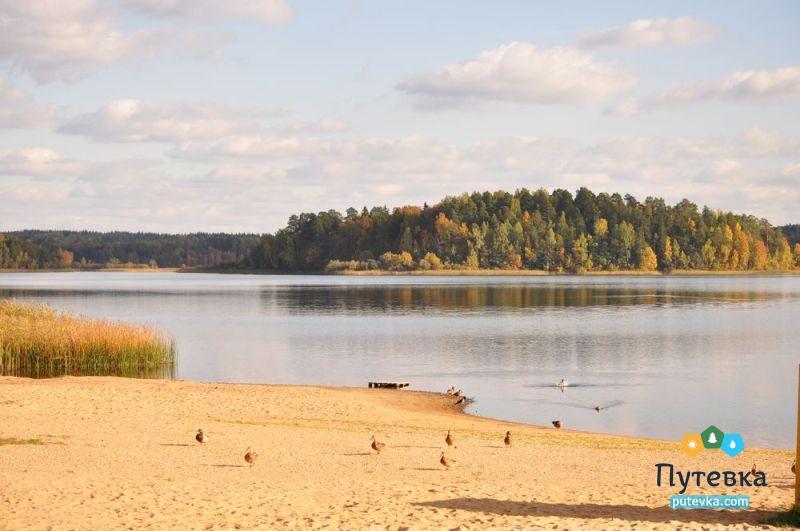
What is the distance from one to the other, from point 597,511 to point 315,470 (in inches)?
265

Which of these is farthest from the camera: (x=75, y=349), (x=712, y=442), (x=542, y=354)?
(x=542, y=354)

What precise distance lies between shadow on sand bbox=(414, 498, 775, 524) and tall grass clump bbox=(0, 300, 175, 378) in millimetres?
27663

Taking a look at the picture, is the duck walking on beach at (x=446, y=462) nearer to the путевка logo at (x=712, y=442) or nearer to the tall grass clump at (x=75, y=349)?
the путевка logo at (x=712, y=442)

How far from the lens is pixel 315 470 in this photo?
2022 cm

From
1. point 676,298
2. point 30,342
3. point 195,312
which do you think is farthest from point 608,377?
point 676,298

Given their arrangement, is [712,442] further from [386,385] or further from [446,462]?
[386,385]

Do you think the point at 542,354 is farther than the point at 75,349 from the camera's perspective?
Yes

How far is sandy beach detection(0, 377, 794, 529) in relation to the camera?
1596cm

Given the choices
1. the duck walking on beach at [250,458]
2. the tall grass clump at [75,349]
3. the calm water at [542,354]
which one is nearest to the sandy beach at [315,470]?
the duck walking on beach at [250,458]

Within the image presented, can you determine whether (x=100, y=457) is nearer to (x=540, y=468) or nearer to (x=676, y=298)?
(x=540, y=468)

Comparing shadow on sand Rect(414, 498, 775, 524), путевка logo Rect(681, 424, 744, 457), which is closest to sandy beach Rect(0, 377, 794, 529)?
shadow on sand Rect(414, 498, 775, 524)

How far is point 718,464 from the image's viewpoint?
72.2 feet

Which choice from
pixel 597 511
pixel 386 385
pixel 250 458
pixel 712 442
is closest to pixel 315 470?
pixel 250 458

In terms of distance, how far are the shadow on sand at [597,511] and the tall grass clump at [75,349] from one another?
90.8 feet
